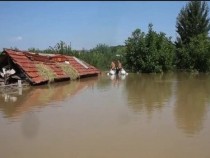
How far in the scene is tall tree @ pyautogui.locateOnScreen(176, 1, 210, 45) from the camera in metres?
42.2

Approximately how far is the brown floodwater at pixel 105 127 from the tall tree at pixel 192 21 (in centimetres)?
2945

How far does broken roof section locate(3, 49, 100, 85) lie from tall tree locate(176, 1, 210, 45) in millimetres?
18723

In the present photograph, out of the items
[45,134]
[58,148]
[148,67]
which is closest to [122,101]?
[45,134]

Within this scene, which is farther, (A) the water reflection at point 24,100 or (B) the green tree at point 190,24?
(B) the green tree at point 190,24

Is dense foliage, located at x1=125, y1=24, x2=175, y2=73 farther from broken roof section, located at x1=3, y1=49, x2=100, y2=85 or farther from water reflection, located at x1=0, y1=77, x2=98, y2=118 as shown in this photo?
water reflection, located at x1=0, y1=77, x2=98, y2=118

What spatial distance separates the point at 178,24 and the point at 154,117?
35.1 meters

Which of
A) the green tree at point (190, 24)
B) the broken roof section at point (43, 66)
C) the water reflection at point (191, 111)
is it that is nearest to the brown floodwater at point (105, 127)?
the water reflection at point (191, 111)

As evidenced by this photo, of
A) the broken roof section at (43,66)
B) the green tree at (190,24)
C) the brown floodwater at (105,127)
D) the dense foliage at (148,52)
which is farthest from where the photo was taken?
the green tree at (190,24)

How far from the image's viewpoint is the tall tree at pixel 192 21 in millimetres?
42188

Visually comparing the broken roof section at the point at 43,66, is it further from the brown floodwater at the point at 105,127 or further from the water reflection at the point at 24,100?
the brown floodwater at the point at 105,127

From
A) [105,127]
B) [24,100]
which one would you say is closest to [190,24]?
[24,100]

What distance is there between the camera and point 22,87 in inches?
708

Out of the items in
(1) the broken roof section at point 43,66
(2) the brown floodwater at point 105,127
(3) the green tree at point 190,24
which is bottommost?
(2) the brown floodwater at point 105,127

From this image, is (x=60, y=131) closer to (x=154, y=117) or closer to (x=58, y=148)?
(x=58, y=148)
